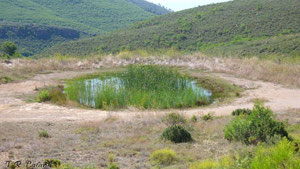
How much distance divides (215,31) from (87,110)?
4083 cm

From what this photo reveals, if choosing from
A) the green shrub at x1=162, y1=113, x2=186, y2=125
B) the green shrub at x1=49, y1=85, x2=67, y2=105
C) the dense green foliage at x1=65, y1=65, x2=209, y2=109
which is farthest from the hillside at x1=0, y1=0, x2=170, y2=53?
the green shrub at x1=162, y1=113, x2=186, y2=125

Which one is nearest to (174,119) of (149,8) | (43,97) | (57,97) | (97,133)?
(97,133)

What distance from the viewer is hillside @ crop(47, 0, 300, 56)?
1821 inches

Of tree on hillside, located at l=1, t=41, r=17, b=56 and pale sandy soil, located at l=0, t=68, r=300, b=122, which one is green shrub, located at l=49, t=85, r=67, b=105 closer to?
pale sandy soil, located at l=0, t=68, r=300, b=122

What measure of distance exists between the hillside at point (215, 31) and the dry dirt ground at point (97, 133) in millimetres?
29345

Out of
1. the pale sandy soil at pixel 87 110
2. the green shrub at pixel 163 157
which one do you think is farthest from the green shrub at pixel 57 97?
the green shrub at pixel 163 157

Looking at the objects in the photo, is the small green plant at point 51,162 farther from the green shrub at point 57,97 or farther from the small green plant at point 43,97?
the small green plant at point 43,97

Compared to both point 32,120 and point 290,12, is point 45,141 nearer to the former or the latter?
point 32,120

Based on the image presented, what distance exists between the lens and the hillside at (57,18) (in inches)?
2522

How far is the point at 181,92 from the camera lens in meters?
16.9

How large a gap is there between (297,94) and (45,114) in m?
11.9

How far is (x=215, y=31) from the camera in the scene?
51.8 meters

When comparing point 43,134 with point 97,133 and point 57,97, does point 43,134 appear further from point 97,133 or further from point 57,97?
point 57,97

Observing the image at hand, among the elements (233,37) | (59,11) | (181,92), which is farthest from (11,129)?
(59,11)
